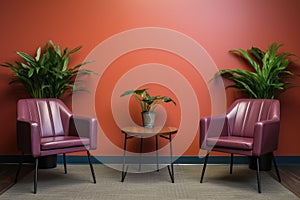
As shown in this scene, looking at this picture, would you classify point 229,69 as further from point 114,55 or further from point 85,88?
point 85,88

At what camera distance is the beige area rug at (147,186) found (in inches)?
107

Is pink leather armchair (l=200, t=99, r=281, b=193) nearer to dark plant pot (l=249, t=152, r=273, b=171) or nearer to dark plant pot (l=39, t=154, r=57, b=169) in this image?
dark plant pot (l=249, t=152, r=273, b=171)

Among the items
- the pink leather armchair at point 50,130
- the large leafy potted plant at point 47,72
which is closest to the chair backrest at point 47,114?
the pink leather armchair at point 50,130

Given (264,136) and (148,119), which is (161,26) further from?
(264,136)

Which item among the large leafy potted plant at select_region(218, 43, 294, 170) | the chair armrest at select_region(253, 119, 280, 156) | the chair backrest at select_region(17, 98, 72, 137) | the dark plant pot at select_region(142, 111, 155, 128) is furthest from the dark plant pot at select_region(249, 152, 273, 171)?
the chair backrest at select_region(17, 98, 72, 137)

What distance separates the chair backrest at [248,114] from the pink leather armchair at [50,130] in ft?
4.32

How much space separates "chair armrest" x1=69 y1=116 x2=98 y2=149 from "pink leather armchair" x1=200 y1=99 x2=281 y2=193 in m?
0.94

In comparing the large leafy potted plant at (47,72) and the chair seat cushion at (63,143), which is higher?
the large leafy potted plant at (47,72)

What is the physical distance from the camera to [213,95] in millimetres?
3814

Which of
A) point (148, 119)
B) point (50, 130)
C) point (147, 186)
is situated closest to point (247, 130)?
point (148, 119)

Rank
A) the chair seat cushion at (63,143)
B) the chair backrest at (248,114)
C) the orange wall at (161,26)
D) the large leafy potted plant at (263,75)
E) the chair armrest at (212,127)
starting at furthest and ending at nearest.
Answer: the orange wall at (161,26)
the large leafy potted plant at (263,75)
the chair backrest at (248,114)
the chair armrest at (212,127)
the chair seat cushion at (63,143)

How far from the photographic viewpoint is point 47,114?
3.29 m

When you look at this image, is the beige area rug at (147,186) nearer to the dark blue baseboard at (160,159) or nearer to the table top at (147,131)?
the dark blue baseboard at (160,159)

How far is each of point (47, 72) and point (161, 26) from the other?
128 cm
